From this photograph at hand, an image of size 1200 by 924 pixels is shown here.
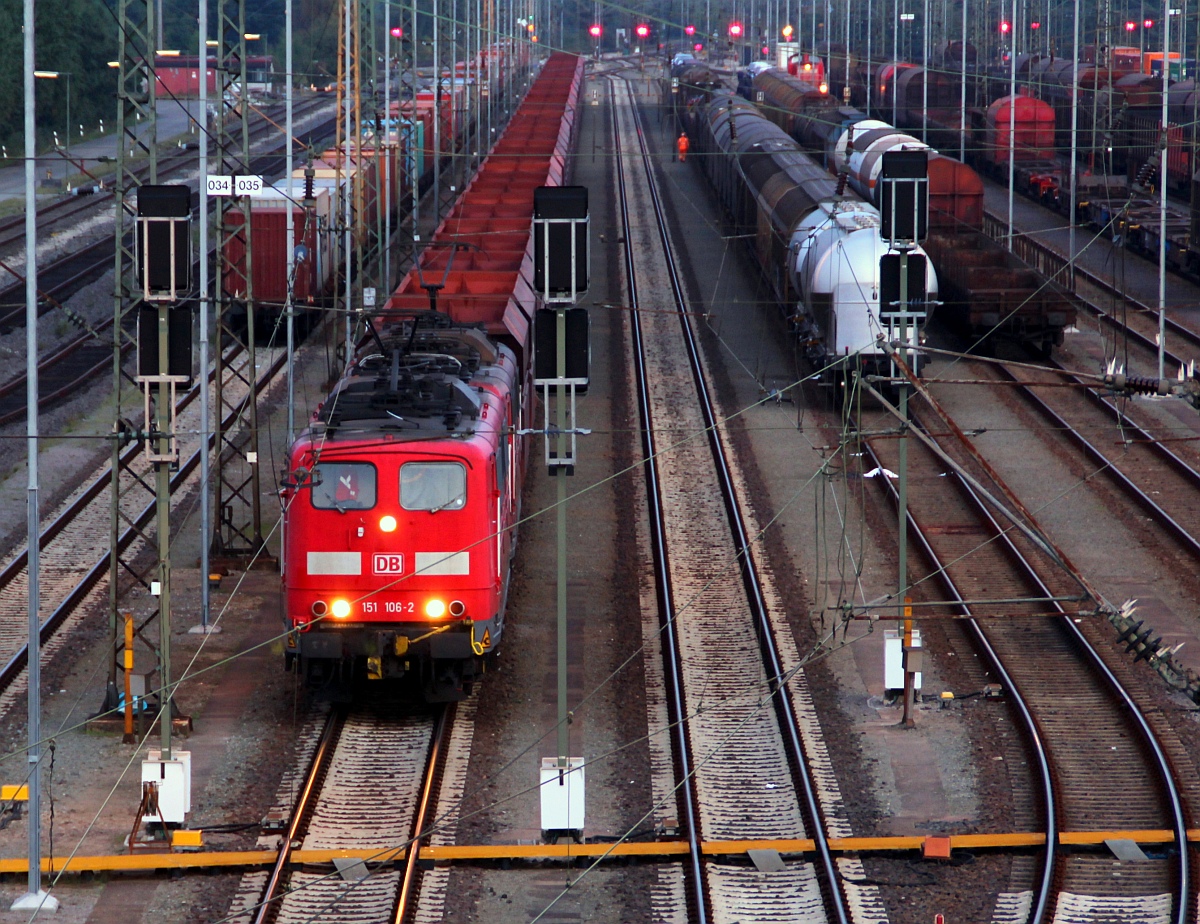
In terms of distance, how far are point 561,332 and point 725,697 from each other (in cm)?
578

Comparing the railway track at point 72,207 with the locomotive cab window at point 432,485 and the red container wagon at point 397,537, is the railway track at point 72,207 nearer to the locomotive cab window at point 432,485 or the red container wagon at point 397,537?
the red container wagon at point 397,537

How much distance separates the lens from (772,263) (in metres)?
39.5

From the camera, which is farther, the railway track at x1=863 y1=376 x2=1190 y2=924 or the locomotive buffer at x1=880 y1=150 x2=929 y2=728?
the locomotive buffer at x1=880 y1=150 x2=929 y2=728

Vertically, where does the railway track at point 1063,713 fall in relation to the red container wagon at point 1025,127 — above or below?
below

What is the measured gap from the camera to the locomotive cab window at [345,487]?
16.2 m

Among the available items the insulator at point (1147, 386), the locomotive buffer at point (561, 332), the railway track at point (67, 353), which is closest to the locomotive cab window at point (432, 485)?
the locomotive buffer at point (561, 332)

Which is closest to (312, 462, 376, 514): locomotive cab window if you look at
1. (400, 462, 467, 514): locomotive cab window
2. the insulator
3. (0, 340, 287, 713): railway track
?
(400, 462, 467, 514): locomotive cab window

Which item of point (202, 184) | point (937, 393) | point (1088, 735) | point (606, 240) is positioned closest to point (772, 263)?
point (937, 393)

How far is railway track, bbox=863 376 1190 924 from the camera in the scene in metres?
13.6

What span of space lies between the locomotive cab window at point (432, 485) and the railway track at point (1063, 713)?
16.2 feet

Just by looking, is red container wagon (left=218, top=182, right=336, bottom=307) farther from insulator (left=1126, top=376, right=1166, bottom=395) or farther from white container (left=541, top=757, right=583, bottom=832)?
insulator (left=1126, top=376, right=1166, bottom=395)

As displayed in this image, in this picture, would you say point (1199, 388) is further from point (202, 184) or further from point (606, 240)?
point (606, 240)

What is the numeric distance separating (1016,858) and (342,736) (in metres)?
6.84

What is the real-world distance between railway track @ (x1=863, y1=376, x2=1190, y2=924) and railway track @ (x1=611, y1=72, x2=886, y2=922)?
191 cm
